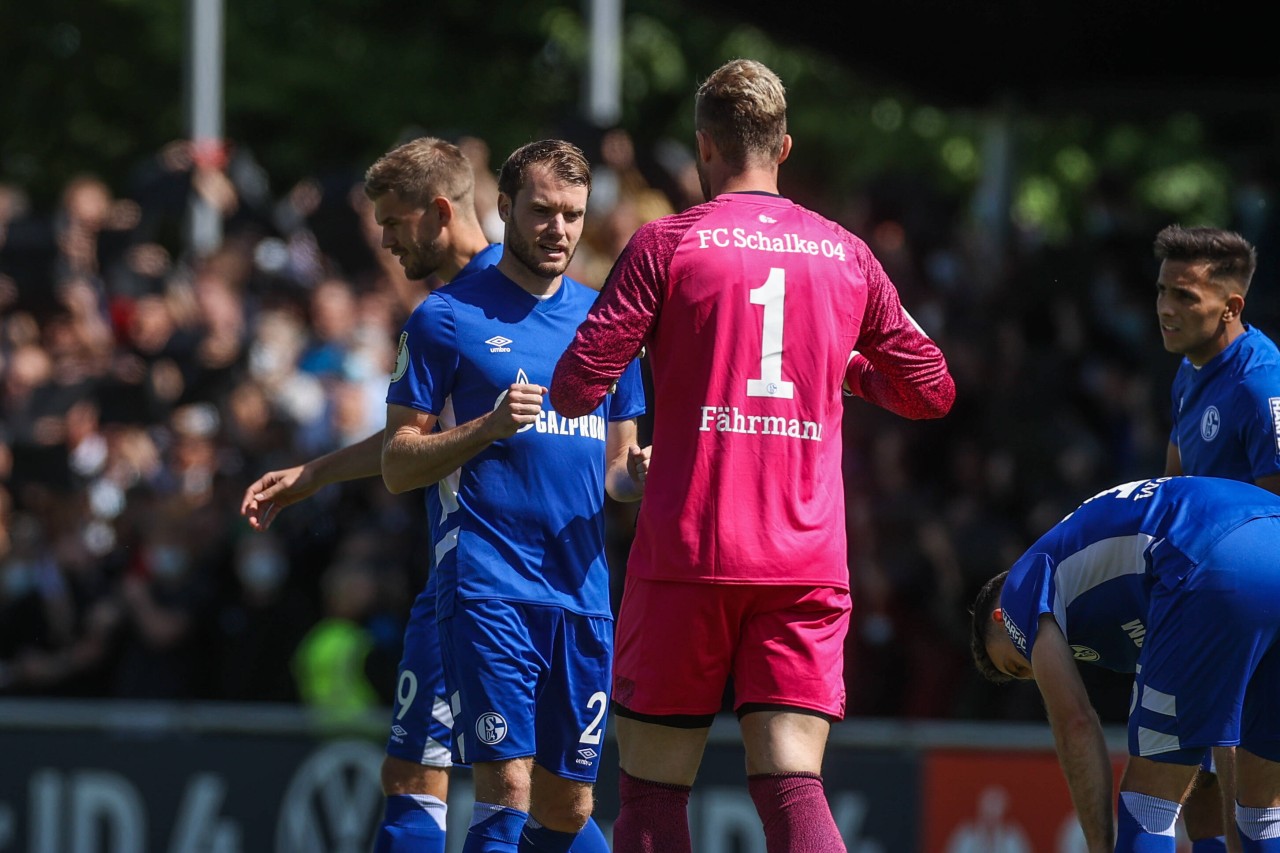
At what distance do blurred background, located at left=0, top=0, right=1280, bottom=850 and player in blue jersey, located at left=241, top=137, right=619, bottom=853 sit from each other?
4.50 m

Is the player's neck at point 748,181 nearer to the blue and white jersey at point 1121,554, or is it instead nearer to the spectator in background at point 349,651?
the blue and white jersey at point 1121,554

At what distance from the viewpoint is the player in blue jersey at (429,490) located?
244 inches

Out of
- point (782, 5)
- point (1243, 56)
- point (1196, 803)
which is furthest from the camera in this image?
point (1243, 56)

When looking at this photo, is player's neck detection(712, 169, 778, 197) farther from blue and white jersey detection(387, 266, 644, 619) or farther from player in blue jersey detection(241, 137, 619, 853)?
player in blue jersey detection(241, 137, 619, 853)

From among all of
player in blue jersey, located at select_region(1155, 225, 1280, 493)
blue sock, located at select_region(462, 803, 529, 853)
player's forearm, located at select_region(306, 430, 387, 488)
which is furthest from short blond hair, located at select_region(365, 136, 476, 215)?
player in blue jersey, located at select_region(1155, 225, 1280, 493)

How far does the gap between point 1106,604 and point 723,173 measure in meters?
1.72

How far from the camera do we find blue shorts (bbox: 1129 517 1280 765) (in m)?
5.45

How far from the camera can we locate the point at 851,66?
16062 millimetres

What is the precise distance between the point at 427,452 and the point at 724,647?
43.6 inches

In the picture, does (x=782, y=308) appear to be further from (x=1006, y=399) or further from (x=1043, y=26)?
(x=1043, y=26)

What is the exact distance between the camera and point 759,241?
5125mm

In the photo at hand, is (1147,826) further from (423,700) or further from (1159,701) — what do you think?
(423,700)

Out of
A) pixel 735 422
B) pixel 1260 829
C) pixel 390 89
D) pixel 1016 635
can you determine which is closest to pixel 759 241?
pixel 735 422

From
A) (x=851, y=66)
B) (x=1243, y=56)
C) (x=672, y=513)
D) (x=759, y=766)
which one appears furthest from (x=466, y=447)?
(x=1243, y=56)
